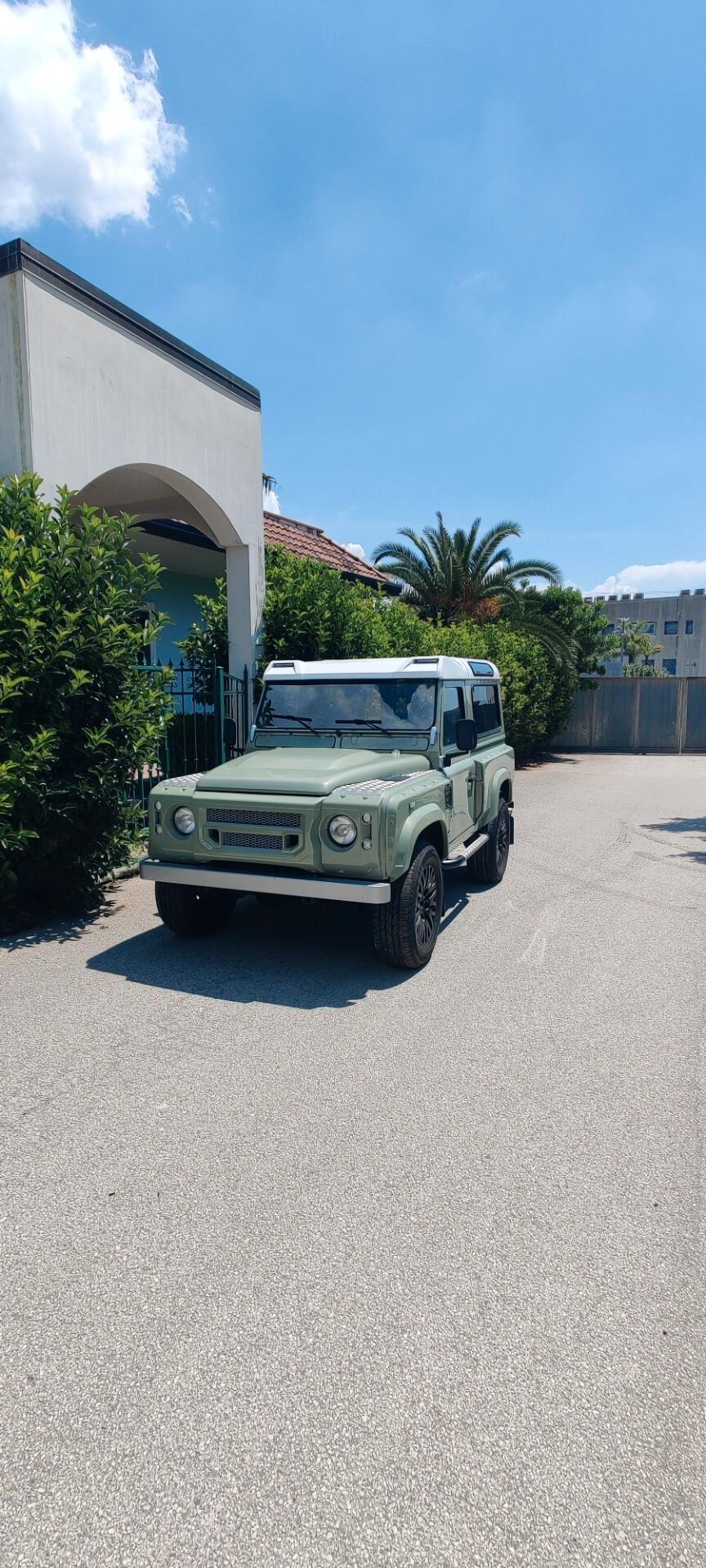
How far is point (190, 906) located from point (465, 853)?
6.70ft

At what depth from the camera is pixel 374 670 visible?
6.43 metres

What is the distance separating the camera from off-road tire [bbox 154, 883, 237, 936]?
570cm

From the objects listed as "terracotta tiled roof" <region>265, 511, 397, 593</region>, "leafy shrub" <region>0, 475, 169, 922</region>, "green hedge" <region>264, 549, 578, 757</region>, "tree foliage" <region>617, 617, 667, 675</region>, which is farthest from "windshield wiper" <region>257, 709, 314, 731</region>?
"tree foliage" <region>617, 617, 667, 675</region>

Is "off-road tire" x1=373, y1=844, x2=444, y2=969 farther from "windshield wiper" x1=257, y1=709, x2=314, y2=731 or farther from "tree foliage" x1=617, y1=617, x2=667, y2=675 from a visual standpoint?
"tree foliage" x1=617, y1=617, x2=667, y2=675

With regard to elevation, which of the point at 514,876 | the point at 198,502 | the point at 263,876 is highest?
the point at 198,502

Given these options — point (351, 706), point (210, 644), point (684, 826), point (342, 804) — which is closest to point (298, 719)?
point (351, 706)

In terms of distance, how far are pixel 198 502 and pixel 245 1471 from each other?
9.30m

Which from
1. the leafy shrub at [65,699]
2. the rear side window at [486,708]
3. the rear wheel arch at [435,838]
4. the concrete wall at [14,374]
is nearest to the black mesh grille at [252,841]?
the rear wheel arch at [435,838]

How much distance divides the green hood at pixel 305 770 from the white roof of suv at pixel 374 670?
2.04ft

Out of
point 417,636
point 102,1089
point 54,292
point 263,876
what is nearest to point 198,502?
point 54,292

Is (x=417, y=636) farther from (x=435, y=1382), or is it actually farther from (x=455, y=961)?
(x=435, y=1382)

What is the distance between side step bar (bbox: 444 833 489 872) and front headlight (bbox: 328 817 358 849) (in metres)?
1.16

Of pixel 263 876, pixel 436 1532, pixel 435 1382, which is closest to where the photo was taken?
pixel 436 1532

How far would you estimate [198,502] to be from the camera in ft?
32.1
